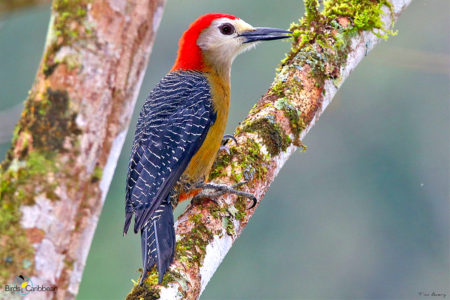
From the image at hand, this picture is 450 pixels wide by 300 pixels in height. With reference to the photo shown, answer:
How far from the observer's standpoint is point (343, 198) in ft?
54.0

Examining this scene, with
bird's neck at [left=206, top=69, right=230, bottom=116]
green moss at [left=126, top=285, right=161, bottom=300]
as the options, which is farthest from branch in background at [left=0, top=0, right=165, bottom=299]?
bird's neck at [left=206, top=69, right=230, bottom=116]

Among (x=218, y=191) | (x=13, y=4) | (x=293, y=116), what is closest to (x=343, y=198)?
(x=293, y=116)

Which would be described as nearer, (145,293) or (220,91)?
(145,293)

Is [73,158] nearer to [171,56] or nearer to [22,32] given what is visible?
[171,56]

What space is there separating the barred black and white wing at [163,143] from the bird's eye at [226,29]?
0.46 m

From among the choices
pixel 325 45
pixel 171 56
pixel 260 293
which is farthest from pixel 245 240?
pixel 325 45

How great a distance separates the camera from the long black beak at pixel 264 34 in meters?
4.74

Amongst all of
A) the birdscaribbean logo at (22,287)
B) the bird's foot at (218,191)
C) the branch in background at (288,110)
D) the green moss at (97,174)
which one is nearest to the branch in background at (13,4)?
the green moss at (97,174)

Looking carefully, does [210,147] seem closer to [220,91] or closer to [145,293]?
[220,91]

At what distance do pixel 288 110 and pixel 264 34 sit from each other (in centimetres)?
94

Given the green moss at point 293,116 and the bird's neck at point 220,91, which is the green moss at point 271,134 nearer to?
the green moss at point 293,116

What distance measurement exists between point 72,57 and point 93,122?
0.25m

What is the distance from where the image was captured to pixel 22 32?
17.9 meters

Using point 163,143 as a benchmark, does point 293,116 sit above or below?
above
